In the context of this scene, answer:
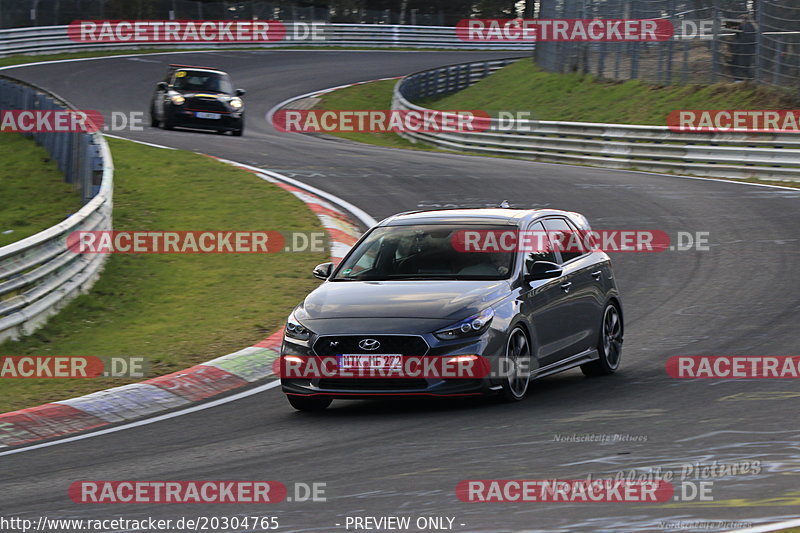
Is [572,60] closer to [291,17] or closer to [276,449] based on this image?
[291,17]

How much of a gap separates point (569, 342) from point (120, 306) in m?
6.06

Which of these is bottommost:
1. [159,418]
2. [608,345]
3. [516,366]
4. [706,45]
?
[159,418]

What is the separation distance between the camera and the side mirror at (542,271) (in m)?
10.1

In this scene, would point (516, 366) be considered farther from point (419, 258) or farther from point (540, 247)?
point (540, 247)

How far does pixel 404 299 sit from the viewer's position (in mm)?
9594

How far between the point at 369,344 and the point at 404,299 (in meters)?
0.51

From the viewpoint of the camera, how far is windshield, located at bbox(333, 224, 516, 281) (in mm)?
10180

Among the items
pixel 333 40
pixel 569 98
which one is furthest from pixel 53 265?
pixel 333 40

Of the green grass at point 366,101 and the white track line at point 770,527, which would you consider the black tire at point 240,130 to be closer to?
the green grass at point 366,101

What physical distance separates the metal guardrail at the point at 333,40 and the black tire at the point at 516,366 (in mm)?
43745

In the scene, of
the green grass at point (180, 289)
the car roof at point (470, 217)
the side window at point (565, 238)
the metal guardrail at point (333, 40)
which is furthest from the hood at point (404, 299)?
the metal guardrail at point (333, 40)

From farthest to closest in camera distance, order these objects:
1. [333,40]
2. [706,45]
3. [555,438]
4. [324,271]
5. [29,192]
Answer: [333,40] < [706,45] < [29,192] < [324,271] < [555,438]

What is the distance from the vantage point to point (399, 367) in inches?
362

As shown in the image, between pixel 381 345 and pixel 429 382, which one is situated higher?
pixel 381 345
